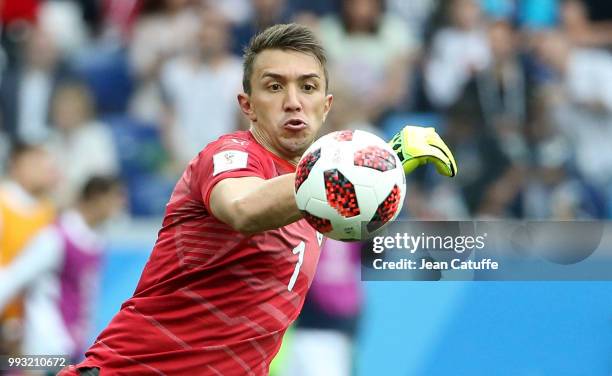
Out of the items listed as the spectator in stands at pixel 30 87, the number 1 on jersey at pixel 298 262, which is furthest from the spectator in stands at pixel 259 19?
the number 1 on jersey at pixel 298 262

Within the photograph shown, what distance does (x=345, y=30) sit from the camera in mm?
11188

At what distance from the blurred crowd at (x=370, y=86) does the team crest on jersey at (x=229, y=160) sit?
633cm

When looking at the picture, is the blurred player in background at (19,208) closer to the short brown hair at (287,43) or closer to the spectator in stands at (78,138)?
the spectator in stands at (78,138)

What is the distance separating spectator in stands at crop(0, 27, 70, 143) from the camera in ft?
36.4

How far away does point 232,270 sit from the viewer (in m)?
4.07

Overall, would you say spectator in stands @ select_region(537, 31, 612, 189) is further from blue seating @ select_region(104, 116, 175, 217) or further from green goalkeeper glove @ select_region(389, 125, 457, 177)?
green goalkeeper glove @ select_region(389, 125, 457, 177)

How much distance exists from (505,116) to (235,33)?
118 inches

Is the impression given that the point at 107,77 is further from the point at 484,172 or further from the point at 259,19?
the point at 484,172

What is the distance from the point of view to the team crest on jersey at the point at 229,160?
3.67 meters

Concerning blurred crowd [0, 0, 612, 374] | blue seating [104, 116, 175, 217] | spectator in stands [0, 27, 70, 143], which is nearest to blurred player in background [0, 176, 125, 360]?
blurred crowd [0, 0, 612, 374]

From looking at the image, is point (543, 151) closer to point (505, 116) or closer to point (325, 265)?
point (505, 116)

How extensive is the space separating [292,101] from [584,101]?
7.43 meters

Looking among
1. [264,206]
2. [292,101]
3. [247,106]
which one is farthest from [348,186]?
[247,106]

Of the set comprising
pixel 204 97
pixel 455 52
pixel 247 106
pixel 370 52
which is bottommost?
pixel 247 106
